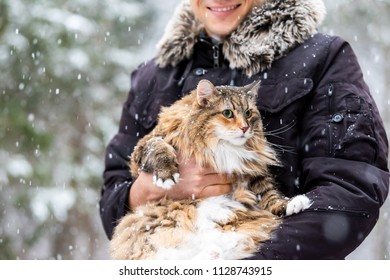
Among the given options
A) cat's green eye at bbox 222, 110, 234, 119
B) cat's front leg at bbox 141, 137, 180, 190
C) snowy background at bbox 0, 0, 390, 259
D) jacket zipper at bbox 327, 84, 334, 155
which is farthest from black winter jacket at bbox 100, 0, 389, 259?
snowy background at bbox 0, 0, 390, 259

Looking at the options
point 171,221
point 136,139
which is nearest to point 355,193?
point 171,221

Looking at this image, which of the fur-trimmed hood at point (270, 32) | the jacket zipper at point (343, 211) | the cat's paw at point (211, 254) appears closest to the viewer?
→ the jacket zipper at point (343, 211)

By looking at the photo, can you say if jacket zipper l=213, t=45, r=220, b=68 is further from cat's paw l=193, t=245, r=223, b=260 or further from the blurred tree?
the blurred tree

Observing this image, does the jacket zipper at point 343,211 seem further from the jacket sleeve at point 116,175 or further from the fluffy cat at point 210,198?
the jacket sleeve at point 116,175

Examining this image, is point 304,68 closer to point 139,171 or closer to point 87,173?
point 139,171

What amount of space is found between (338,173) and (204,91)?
28.6 inches

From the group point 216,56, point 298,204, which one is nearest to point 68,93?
point 216,56

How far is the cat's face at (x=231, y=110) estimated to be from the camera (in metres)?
2.83

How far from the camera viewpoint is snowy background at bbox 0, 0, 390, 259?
6.42m

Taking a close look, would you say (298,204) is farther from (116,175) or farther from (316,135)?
(116,175)

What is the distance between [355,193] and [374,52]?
4580 mm

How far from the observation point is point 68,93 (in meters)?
7.29

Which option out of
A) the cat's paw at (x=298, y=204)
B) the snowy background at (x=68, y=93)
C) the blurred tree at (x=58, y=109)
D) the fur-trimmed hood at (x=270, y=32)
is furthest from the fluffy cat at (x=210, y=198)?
the blurred tree at (x=58, y=109)

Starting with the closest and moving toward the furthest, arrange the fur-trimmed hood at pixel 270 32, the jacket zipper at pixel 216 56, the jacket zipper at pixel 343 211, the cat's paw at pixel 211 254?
the jacket zipper at pixel 343 211, the cat's paw at pixel 211 254, the fur-trimmed hood at pixel 270 32, the jacket zipper at pixel 216 56
